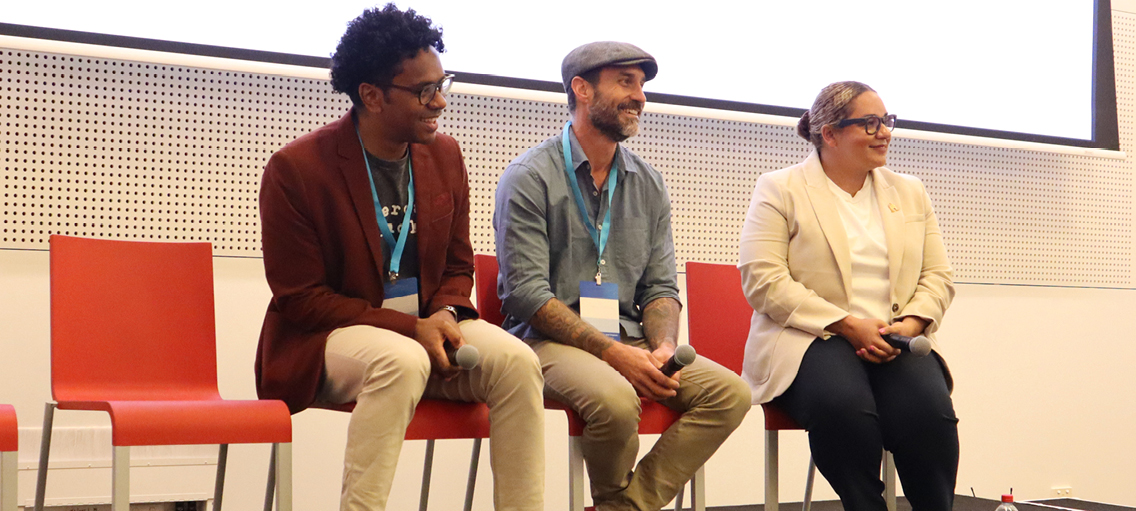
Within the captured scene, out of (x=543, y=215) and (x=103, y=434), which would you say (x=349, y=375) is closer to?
(x=543, y=215)

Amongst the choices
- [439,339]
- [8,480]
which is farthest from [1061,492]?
[8,480]

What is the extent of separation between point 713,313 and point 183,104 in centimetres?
176

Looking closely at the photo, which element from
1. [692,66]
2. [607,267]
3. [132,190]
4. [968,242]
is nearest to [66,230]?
[132,190]

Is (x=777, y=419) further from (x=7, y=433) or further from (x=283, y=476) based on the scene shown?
(x=7, y=433)

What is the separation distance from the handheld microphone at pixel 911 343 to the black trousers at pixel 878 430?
0.06 meters

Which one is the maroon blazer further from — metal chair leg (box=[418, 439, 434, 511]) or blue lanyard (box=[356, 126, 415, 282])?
metal chair leg (box=[418, 439, 434, 511])

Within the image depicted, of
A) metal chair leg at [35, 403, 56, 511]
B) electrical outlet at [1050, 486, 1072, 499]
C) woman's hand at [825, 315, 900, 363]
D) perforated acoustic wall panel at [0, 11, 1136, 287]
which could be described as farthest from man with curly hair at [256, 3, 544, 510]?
electrical outlet at [1050, 486, 1072, 499]

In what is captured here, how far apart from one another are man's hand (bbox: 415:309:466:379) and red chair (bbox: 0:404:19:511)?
78cm

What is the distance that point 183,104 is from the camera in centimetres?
317

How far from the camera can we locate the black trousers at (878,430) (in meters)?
2.38

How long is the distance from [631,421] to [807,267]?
0.73 meters

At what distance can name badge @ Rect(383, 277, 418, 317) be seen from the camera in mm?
2332

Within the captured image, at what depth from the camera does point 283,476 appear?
2016 mm

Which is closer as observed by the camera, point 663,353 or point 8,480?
Result: point 8,480
